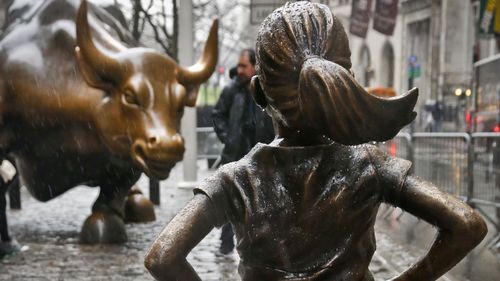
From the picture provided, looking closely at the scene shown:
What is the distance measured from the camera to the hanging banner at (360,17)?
883 inches

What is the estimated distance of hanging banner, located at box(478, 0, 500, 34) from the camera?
15119 millimetres

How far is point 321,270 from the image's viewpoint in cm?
177

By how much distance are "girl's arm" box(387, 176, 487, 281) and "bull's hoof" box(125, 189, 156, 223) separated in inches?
299

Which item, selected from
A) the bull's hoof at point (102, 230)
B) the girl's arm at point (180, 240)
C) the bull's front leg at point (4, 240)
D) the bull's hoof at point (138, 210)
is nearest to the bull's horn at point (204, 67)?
the bull's hoof at point (102, 230)

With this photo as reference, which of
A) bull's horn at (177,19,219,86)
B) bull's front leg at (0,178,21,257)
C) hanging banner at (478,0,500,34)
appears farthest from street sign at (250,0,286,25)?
bull's front leg at (0,178,21,257)

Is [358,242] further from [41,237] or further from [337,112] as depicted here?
[41,237]

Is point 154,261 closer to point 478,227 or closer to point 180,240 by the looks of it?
point 180,240

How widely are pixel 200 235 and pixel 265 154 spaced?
0.26 meters

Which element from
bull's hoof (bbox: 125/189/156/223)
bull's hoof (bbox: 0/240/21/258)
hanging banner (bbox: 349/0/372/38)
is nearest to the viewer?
bull's hoof (bbox: 0/240/21/258)

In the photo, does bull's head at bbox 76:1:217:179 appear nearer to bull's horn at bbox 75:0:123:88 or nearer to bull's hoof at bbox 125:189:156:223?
bull's horn at bbox 75:0:123:88

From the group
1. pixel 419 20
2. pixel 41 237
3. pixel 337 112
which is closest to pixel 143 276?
pixel 41 237

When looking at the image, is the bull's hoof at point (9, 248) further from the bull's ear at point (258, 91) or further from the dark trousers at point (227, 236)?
the bull's ear at point (258, 91)

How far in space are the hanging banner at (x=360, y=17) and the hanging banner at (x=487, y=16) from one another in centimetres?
681

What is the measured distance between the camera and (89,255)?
704 cm
